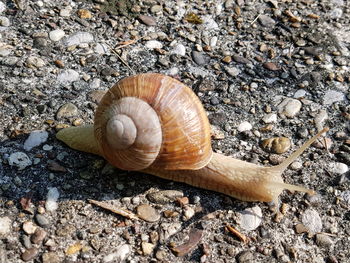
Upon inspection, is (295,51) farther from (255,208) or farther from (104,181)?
(104,181)

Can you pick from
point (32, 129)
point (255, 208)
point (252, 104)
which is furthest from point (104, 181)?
point (252, 104)

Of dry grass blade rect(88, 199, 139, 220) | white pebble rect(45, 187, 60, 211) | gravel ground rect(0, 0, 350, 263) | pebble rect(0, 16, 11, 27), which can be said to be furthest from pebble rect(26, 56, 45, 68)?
dry grass blade rect(88, 199, 139, 220)

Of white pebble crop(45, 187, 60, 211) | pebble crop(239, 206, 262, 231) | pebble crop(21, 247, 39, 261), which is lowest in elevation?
pebble crop(21, 247, 39, 261)

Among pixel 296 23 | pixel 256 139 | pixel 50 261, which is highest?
pixel 296 23

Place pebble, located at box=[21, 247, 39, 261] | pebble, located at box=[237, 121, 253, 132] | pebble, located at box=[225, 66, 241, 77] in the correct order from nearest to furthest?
pebble, located at box=[21, 247, 39, 261] → pebble, located at box=[237, 121, 253, 132] → pebble, located at box=[225, 66, 241, 77]

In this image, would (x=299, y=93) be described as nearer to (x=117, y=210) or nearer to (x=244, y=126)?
(x=244, y=126)

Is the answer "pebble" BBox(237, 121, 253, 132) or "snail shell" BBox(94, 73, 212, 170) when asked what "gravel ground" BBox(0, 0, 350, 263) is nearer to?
"pebble" BBox(237, 121, 253, 132)
